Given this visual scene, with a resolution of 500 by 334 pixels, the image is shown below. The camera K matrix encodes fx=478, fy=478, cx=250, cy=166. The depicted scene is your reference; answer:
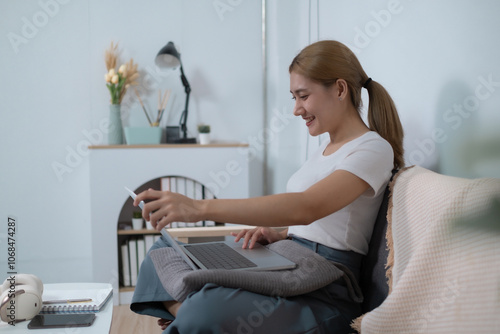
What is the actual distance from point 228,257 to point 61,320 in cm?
50

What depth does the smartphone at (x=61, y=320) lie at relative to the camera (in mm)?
1304

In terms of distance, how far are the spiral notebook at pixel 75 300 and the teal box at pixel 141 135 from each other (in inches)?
56.7

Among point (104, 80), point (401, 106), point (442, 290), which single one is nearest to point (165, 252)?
point (442, 290)

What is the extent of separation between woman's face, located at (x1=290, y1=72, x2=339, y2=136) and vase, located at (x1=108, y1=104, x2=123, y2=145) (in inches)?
72.0

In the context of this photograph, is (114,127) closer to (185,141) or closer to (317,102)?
(185,141)

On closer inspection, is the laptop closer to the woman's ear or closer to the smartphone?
the smartphone

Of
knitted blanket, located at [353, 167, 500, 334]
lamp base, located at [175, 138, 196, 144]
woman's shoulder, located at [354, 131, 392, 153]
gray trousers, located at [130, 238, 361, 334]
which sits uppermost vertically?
woman's shoulder, located at [354, 131, 392, 153]

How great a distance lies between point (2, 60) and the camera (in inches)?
122

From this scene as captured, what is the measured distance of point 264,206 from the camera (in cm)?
114

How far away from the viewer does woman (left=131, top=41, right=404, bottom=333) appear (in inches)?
41.2

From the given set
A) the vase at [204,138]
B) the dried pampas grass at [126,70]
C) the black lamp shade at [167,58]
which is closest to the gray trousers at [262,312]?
the vase at [204,138]

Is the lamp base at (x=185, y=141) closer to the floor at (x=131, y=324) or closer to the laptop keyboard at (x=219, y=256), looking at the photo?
the floor at (x=131, y=324)

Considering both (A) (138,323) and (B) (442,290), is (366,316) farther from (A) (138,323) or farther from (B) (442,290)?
Answer: (A) (138,323)

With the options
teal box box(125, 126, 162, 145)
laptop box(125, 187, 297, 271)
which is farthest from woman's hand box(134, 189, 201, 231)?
teal box box(125, 126, 162, 145)
